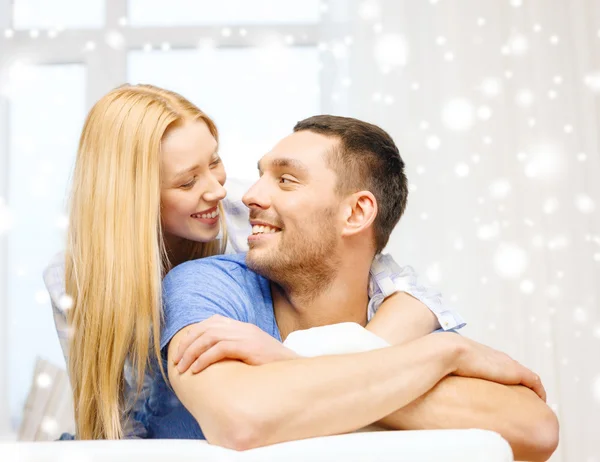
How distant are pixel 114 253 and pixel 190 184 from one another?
0.26 meters

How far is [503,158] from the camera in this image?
2805mm

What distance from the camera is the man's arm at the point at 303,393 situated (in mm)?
914

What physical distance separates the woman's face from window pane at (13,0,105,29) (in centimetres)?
179

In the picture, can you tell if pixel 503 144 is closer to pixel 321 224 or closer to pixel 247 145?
pixel 247 145

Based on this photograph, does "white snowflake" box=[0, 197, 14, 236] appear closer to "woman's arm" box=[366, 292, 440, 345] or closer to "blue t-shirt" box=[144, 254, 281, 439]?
"blue t-shirt" box=[144, 254, 281, 439]

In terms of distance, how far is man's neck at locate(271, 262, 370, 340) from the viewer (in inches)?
57.4

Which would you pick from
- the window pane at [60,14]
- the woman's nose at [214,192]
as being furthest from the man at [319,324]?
the window pane at [60,14]

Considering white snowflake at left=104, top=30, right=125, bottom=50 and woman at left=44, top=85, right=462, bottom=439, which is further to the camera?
white snowflake at left=104, top=30, right=125, bottom=50

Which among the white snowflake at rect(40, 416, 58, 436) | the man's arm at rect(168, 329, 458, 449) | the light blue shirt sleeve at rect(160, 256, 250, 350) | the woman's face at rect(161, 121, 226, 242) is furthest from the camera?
the white snowflake at rect(40, 416, 58, 436)

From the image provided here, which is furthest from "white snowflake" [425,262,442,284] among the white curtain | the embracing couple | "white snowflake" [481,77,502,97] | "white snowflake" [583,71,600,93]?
the embracing couple

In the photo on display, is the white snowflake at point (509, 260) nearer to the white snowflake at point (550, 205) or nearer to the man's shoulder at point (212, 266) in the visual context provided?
the white snowflake at point (550, 205)

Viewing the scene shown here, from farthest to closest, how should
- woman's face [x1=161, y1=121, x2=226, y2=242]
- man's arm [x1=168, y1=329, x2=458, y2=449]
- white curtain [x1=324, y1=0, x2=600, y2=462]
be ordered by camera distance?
white curtain [x1=324, y1=0, x2=600, y2=462] → woman's face [x1=161, y1=121, x2=226, y2=242] → man's arm [x1=168, y1=329, x2=458, y2=449]

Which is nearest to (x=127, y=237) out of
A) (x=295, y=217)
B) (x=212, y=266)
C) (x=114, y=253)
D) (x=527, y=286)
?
(x=114, y=253)

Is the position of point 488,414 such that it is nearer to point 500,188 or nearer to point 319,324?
point 319,324
